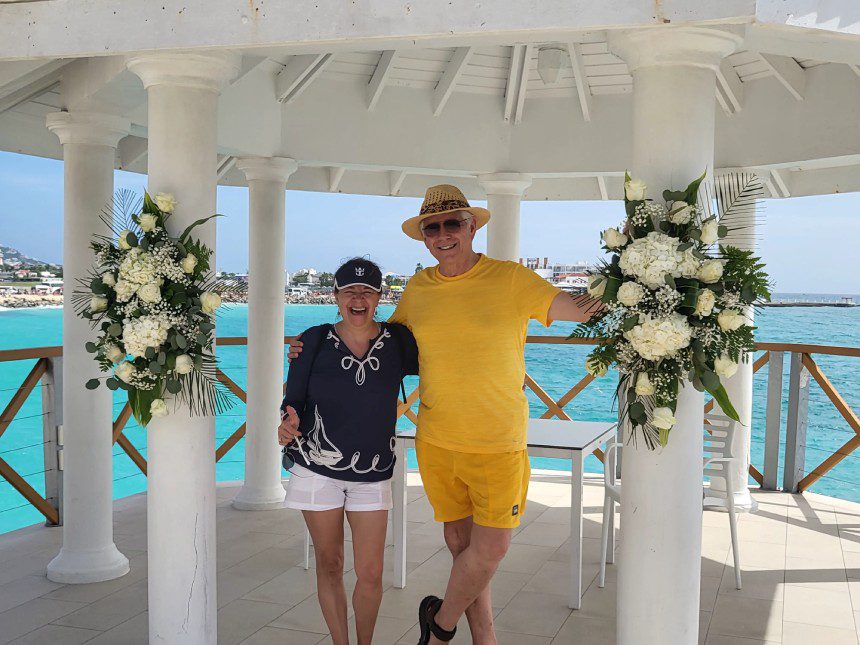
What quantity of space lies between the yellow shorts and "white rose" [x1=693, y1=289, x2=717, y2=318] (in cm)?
100

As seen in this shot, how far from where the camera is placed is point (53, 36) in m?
3.53

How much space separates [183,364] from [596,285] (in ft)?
6.01

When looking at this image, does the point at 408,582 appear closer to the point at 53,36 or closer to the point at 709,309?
the point at 709,309

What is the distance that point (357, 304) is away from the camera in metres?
3.45

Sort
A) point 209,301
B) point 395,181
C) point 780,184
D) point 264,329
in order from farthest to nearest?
point 395,181 → point 780,184 → point 264,329 → point 209,301

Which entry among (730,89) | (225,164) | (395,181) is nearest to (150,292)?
(730,89)

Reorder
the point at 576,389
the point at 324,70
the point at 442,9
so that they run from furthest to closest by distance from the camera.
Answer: the point at 576,389 < the point at 324,70 < the point at 442,9

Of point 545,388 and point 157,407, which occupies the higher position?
point 157,407

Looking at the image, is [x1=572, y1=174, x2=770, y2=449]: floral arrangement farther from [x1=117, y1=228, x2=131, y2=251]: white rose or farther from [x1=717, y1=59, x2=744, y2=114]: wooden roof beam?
[x1=717, y1=59, x2=744, y2=114]: wooden roof beam

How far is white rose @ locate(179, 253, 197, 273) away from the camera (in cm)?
365

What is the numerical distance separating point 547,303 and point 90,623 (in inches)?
119

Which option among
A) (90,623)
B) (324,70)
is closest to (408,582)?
(90,623)

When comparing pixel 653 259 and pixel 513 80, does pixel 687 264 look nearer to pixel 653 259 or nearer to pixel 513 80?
pixel 653 259

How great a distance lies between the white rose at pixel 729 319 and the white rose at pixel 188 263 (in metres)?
2.21
